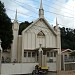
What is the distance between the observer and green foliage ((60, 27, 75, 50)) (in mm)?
83375

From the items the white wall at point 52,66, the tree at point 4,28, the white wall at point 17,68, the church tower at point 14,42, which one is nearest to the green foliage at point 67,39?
the church tower at point 14,42

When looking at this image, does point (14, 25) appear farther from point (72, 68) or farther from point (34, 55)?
point (72, 68)

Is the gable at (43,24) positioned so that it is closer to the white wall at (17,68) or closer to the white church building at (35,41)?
the white church building at (35,41)

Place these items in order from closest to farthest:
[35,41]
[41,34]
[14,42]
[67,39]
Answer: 1. [14,42]
2. [35,41]
3. [41,34]
4. [67,39]

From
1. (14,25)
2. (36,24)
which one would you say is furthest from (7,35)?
(36,24)

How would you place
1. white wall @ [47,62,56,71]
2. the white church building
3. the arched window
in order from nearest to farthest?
white wall @ [47,62,56,71] < the white church building < the arched window

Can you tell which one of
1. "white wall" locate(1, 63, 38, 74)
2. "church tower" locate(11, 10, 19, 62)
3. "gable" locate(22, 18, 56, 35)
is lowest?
"white wall" locate(1, 63, 38, 74)

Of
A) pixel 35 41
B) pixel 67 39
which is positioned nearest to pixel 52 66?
pixel 35 41

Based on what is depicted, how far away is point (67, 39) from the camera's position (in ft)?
302

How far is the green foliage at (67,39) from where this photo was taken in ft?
274

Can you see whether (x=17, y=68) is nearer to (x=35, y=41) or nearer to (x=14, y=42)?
(x=14, y=42)

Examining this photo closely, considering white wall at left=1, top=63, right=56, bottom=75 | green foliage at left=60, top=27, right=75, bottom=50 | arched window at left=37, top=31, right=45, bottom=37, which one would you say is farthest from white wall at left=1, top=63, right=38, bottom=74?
green foliage at left=60, top=27, right=75, bottom=50

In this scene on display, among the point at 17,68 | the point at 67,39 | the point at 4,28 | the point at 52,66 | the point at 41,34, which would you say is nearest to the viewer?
the point at 17,68

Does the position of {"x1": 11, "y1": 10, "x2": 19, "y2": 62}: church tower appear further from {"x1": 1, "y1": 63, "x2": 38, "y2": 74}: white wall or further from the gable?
{"x1": 1, "y1": 63, "x2": 38, "y2": 74}: white wall
